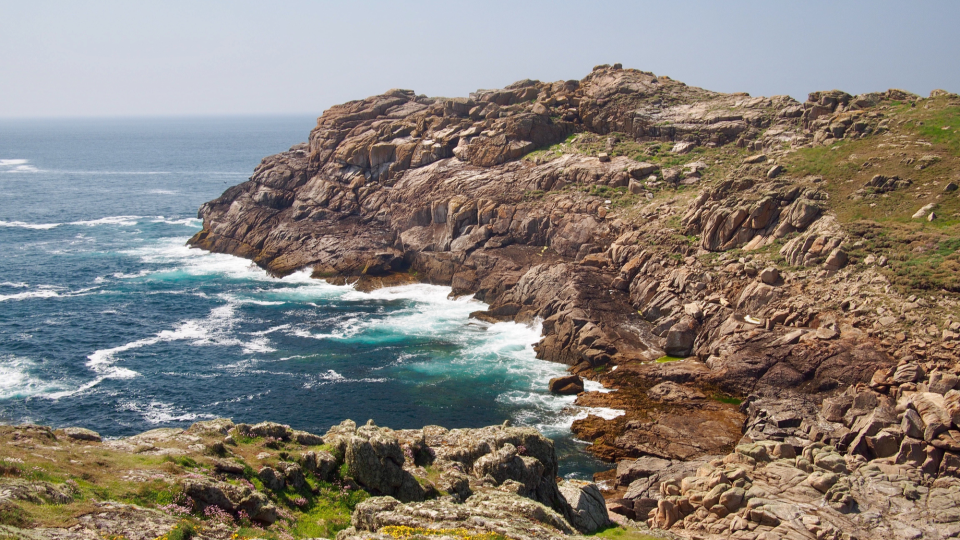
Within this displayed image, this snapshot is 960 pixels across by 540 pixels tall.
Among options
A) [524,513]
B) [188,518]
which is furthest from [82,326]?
[524,513]

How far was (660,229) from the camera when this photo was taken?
248 ft

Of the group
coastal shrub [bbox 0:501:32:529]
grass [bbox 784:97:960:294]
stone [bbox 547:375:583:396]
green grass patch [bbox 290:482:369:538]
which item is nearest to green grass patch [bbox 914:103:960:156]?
grass [bbox 784:97:960:294]

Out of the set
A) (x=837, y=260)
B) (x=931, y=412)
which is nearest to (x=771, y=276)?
(x=837, y=260)

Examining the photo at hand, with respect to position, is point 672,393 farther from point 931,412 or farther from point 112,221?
point 112,221

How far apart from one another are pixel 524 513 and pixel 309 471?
33.2 ft

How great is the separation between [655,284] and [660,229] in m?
8.90

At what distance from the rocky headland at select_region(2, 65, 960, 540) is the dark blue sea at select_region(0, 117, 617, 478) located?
397 cm

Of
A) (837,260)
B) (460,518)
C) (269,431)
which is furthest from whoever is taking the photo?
(837,260)

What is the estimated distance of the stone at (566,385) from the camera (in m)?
58.4

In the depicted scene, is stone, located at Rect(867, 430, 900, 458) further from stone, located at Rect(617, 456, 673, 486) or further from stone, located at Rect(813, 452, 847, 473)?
stone, located at Rect(617, 456, 673, 486)

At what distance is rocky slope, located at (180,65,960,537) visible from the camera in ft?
173

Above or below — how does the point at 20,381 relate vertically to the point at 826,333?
below

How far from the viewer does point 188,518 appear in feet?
76.3

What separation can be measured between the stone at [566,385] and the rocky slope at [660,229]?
15.0 inches
